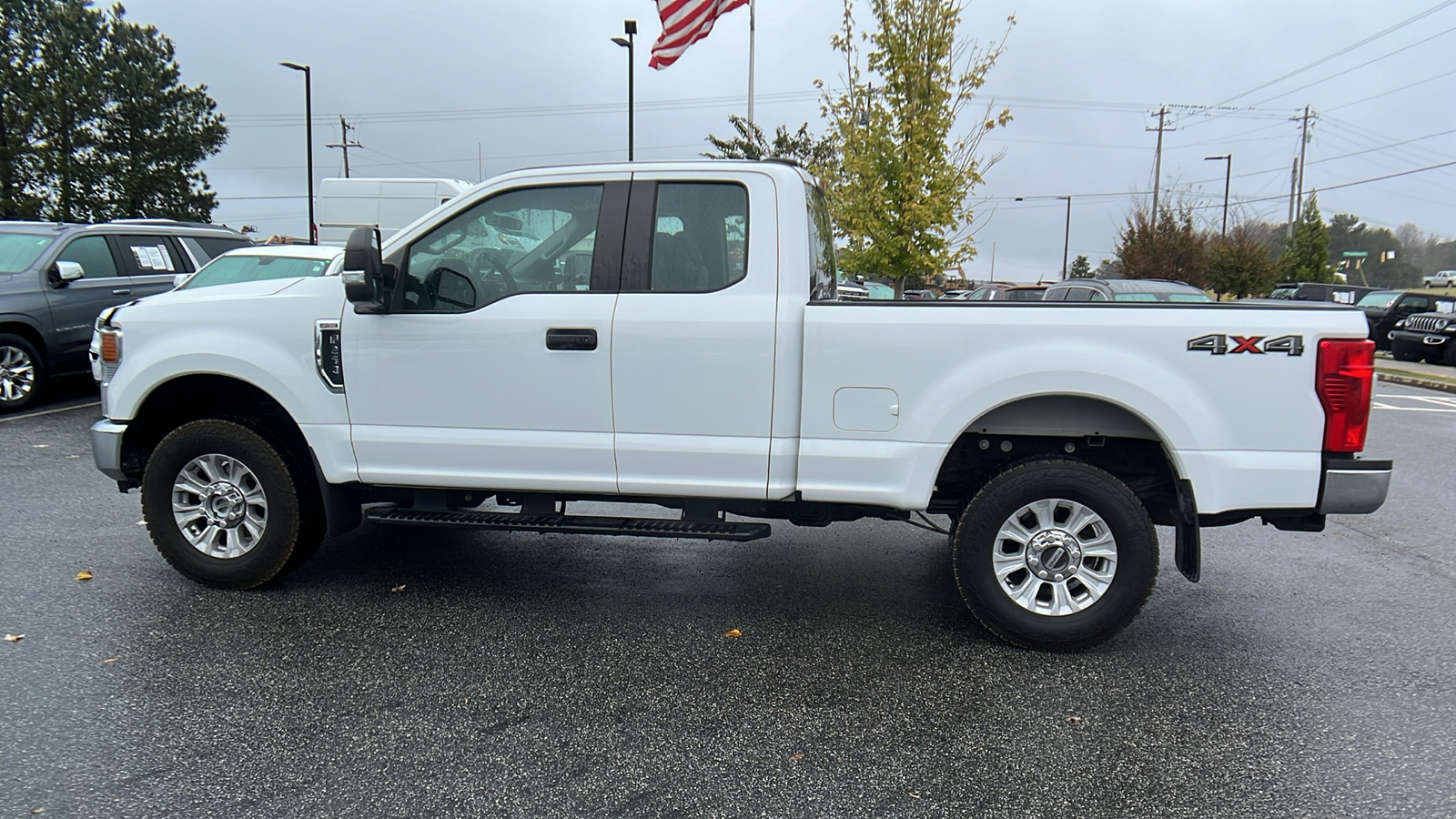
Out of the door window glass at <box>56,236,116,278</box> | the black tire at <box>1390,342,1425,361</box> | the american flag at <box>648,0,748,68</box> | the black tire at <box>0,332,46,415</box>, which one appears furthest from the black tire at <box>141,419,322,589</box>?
the black tire at <box>1390,342,1425,361</box>

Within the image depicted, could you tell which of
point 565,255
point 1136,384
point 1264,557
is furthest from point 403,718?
point 1264,557

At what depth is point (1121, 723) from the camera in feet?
11.2

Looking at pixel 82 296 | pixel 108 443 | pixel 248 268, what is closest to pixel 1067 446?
pixel 108 443

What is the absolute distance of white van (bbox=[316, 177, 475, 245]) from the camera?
15.9 metres

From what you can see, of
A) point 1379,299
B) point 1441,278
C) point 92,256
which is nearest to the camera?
point 92,256

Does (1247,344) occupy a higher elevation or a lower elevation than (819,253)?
lower

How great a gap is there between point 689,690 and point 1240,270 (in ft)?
122

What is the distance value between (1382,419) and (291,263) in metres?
13.6

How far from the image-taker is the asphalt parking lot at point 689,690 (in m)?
2.91

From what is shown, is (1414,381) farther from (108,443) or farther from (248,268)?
(108,443)

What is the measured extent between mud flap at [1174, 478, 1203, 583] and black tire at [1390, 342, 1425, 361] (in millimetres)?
21855

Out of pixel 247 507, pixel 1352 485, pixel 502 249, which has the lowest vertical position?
pixel 247 507

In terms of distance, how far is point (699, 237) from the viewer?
4191 mm

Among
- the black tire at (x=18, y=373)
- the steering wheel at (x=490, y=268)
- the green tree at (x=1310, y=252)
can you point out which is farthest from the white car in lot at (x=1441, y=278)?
the black tire at (x=18, y=373)
